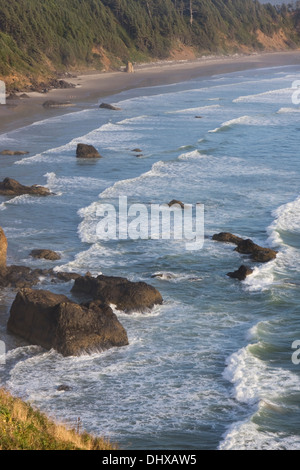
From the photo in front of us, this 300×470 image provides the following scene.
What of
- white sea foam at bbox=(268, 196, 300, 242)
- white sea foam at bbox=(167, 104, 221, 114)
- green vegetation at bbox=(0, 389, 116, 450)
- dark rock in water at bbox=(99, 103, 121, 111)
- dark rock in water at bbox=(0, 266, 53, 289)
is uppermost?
green vegetation at bbox=(0, 389, 116, 450)

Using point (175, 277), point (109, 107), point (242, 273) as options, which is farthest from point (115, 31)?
point (242, 273)

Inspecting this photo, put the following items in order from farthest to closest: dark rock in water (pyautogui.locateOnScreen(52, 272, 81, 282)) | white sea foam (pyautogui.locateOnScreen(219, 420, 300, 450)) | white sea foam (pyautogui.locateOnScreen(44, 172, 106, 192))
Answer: white sea foam (pyautogui.locateOnScreen(44, 172, 106, 192)) → dark rock in water (pyautogui.locateOnScreen(52, 272, 81, 282)) → white sea foam (pyautogui.locateOnScreen(219, 420, 300, 450))

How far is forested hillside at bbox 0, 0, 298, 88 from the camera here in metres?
75.4

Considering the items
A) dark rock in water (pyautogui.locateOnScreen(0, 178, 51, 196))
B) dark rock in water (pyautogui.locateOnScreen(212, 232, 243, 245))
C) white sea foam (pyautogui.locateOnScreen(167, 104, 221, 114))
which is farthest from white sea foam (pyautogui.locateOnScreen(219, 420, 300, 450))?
white sea foam (pyautogui.locateOnScreen(167, 104, 221, 114))

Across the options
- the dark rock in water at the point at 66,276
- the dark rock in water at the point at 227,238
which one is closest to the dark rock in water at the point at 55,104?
the dark rock in water at the point at 227,238

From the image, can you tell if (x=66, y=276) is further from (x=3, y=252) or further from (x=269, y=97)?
(x=269, y=97)

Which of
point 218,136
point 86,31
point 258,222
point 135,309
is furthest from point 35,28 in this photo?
point 135,309

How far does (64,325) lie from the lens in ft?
52.1

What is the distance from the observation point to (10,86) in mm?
63250

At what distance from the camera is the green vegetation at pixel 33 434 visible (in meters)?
9.41

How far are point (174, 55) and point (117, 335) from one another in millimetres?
102967

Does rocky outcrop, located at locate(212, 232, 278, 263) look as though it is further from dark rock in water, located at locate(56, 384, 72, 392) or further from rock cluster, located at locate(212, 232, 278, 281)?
dark rock in water, located at locate(56, 384, 72, 392)

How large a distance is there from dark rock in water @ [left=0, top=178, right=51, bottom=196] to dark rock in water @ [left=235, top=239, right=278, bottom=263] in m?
10.5
